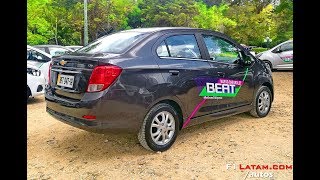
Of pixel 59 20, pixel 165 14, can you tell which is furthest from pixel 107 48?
pixel 165 14

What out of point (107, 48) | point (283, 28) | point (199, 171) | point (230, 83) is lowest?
point (199, 171)

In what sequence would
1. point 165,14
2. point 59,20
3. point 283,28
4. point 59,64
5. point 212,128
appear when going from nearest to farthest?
point 59,64 → point 212,128 → point 283,28 → point 59,20 → point 165,14

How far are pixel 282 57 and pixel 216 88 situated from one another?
10.1 m

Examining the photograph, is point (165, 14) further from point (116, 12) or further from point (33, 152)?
point (33, 152)

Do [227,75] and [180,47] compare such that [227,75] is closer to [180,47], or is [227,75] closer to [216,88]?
[216,88]

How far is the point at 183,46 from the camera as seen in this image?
453 cm

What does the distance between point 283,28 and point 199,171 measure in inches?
657

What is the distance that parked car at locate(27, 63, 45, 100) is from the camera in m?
7.38

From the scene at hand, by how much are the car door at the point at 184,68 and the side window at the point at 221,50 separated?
0.25 meters

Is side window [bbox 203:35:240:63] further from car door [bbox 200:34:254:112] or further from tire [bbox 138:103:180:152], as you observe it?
tire [bbox 138:103:180:152]

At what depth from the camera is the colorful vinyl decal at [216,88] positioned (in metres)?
4.56

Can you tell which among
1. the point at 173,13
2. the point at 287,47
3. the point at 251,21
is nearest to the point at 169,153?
the point at 287,47

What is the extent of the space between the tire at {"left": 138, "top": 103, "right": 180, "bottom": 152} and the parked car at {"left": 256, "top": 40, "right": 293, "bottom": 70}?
10721 millimetres
